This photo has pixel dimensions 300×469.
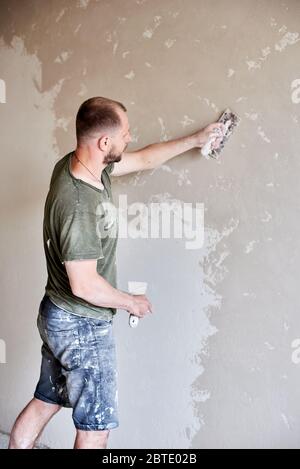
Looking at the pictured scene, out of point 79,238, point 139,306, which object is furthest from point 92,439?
point 79,238

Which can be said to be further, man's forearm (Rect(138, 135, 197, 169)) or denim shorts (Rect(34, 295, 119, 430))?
man's forearm (Rect(138, 135, 197, 169))

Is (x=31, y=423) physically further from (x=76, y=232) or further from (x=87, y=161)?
(x=87, y=161)

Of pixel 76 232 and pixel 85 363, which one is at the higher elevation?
pixel 76 232

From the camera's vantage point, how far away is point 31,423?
8.30 ft

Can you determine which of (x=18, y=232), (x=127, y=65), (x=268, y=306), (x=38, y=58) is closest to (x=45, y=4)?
(x=38, y=58)

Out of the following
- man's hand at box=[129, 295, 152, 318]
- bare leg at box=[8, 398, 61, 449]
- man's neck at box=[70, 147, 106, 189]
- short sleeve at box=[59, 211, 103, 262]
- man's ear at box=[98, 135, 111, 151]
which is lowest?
bare leg at box=[8, 398, 61, 449]

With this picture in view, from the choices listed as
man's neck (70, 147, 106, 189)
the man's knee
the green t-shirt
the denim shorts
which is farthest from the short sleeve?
the man's knee

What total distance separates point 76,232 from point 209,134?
62 centimetres

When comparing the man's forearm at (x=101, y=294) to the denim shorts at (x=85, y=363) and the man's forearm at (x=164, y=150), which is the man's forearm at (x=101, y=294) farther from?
the man's forearm at (x=164, y=150)

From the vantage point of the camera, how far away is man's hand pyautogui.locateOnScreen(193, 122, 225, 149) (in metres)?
2.40

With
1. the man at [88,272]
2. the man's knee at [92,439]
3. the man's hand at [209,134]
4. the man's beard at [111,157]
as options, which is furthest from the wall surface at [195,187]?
the man's knee at [92,439]

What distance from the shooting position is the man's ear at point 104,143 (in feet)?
7.47

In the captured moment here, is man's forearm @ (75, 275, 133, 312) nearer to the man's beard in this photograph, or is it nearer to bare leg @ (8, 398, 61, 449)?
the man's beard

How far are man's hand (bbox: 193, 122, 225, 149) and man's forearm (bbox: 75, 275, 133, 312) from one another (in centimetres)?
63
